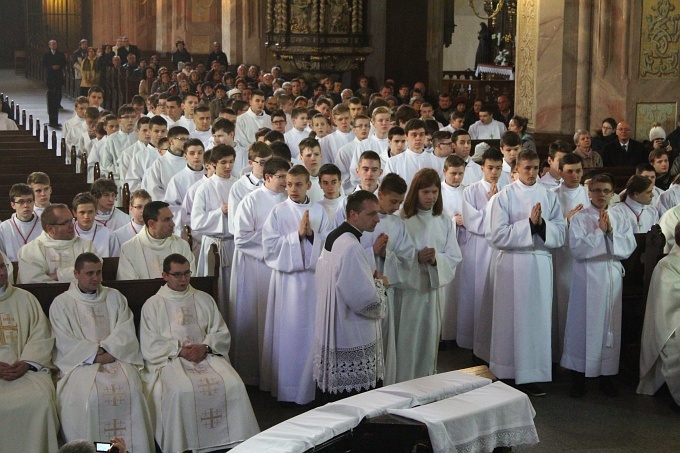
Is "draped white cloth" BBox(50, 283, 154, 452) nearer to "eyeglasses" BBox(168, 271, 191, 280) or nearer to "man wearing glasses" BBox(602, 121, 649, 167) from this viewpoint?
"eyeglasses" BBox(168, 271, 191, 280)

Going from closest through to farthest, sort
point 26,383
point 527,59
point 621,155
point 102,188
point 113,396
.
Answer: point 26,383
point 113,396
point 102,188
point 621,155
point 527,59

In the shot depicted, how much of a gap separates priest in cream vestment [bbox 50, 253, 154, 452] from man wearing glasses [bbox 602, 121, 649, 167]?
25.8ft

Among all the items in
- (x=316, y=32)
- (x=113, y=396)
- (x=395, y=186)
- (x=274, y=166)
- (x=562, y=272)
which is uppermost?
(x=316, y=32)

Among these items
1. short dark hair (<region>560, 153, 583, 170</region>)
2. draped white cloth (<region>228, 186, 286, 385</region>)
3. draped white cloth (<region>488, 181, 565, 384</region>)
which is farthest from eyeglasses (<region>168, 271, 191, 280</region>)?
short dark hair (<region>560, 153, 583, 170</region>)

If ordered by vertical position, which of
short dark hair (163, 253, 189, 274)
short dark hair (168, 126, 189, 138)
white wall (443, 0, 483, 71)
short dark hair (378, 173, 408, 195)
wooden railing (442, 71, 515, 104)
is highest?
white wall (443, 0, 483, 71)

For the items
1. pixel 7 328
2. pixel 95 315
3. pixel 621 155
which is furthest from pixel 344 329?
pixel 621 155

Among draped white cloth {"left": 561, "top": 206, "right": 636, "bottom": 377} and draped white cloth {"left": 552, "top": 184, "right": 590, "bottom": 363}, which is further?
draped white cloth {"left": 552, "top": 184, "right": 590, "bottom": 363}

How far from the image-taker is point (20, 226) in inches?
362

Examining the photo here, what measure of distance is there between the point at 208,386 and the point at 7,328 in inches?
52.9

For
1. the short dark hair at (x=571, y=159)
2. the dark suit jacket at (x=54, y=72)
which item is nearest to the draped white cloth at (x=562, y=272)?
the short dark hair at (x=571, y=159)

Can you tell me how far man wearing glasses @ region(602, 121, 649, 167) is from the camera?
13.9 metres

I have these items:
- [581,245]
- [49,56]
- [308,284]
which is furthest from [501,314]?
[49,56]

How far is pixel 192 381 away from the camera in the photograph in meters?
7.46

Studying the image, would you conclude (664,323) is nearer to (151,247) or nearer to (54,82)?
(151,247)
